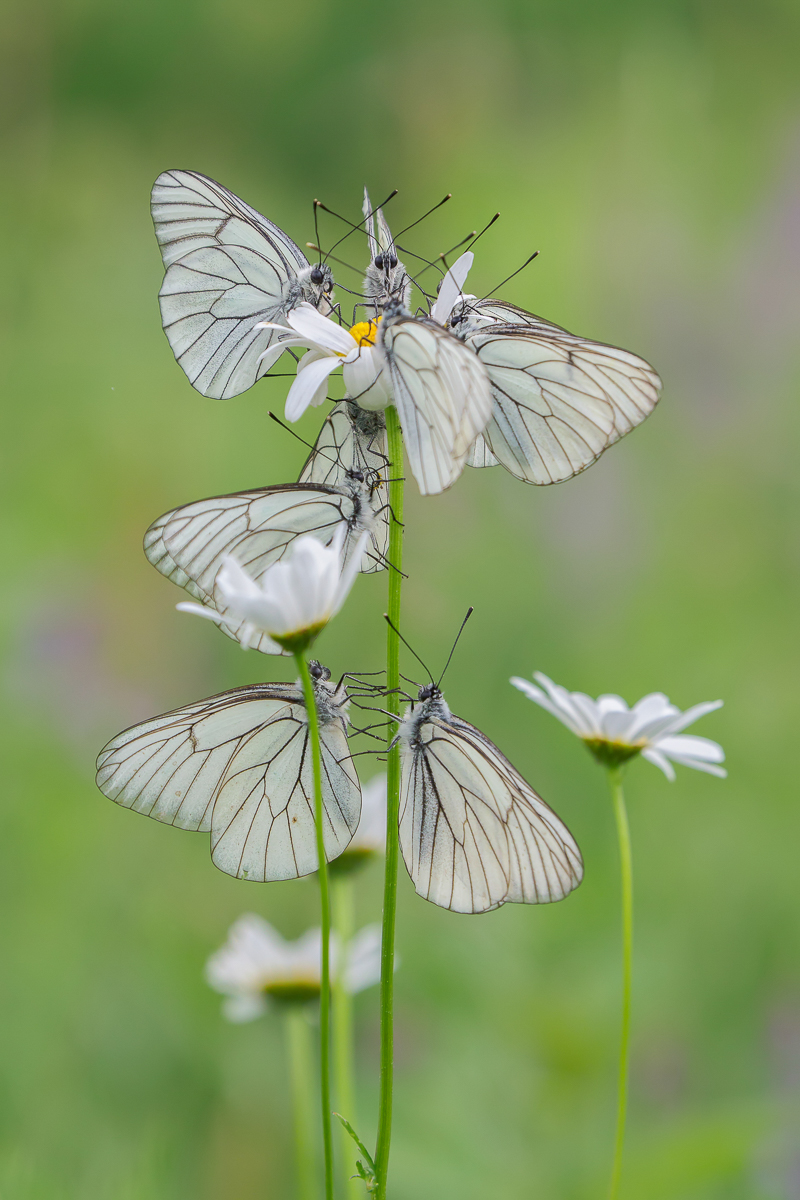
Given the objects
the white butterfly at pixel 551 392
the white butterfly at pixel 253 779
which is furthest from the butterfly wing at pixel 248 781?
the white butterfly at pixel 551 392

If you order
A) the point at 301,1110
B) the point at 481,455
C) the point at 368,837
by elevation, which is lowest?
the point at 301,1110

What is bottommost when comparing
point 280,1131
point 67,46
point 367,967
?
point 280,1131

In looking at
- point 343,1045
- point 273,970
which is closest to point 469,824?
point 343,1045

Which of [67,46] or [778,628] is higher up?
[67,46]

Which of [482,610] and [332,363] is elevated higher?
[332,363]

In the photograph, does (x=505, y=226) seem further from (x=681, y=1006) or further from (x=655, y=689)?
(x=681, y=1006)

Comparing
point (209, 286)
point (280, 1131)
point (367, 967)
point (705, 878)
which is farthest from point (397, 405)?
point (705, 878)

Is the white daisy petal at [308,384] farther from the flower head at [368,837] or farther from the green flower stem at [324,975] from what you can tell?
the flower head at [368,837]

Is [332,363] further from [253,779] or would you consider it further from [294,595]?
[253,779]
